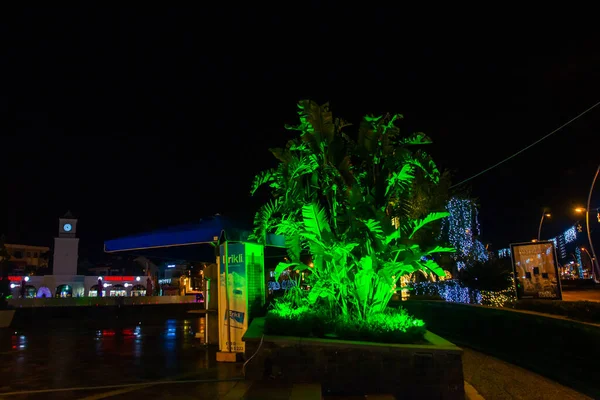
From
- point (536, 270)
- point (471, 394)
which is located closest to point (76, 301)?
point (536, 270)

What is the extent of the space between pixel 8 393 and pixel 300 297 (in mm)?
4655

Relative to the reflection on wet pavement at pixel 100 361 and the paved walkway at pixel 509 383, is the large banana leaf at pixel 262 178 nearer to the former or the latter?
the reflection on wet pavement at pixel 100 361

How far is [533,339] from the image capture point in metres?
8.86

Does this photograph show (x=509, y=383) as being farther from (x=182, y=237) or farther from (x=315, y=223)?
(x=182, y=237)

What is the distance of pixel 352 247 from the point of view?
7.64 m

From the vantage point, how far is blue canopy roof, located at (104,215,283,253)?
9398 millimetres

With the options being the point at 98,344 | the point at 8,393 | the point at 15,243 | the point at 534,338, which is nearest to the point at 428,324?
the point at 534,338

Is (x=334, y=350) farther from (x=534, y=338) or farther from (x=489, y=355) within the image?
(x=489, y=355)

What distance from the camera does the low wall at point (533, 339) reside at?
290 inches

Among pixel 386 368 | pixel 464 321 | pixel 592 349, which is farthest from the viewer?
pixel 464 321

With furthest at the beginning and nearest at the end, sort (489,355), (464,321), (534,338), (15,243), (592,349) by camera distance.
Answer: (15,243) → (464,321) → (489,355) → (534,338) → (592,349)

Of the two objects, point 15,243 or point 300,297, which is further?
point 15,243

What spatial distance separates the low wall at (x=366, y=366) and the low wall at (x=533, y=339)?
8.46 feet

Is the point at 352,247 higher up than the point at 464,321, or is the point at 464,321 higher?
the point at 352,247
